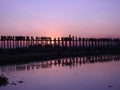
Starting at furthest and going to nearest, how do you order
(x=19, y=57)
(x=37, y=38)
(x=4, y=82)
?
(x=37, y=38) → (x=19, y=57) → (x=4, y=82)

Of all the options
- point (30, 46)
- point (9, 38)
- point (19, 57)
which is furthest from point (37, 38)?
point (19, 57)

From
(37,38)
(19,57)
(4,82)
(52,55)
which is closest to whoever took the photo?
(4,82)

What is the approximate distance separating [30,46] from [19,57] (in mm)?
14990

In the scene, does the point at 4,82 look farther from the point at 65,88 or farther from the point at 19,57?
the point at 19,57

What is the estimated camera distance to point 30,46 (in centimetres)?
4759

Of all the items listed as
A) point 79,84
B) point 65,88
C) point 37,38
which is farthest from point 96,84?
point 37,38

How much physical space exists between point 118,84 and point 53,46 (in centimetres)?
3559

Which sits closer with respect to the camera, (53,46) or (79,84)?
(79,84)

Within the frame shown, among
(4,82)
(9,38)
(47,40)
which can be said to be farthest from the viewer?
(47,40)

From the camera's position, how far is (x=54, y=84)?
1520 centimetres

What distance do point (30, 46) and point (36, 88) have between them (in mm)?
33813

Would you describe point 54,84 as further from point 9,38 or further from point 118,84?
point 9,38

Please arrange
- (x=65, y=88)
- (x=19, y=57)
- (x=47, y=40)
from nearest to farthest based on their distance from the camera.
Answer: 1. (x=65, y=88)
2. (x=19, y=57)
3. (x=47, y=40)

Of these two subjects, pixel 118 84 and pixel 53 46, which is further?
pixel 53 46
